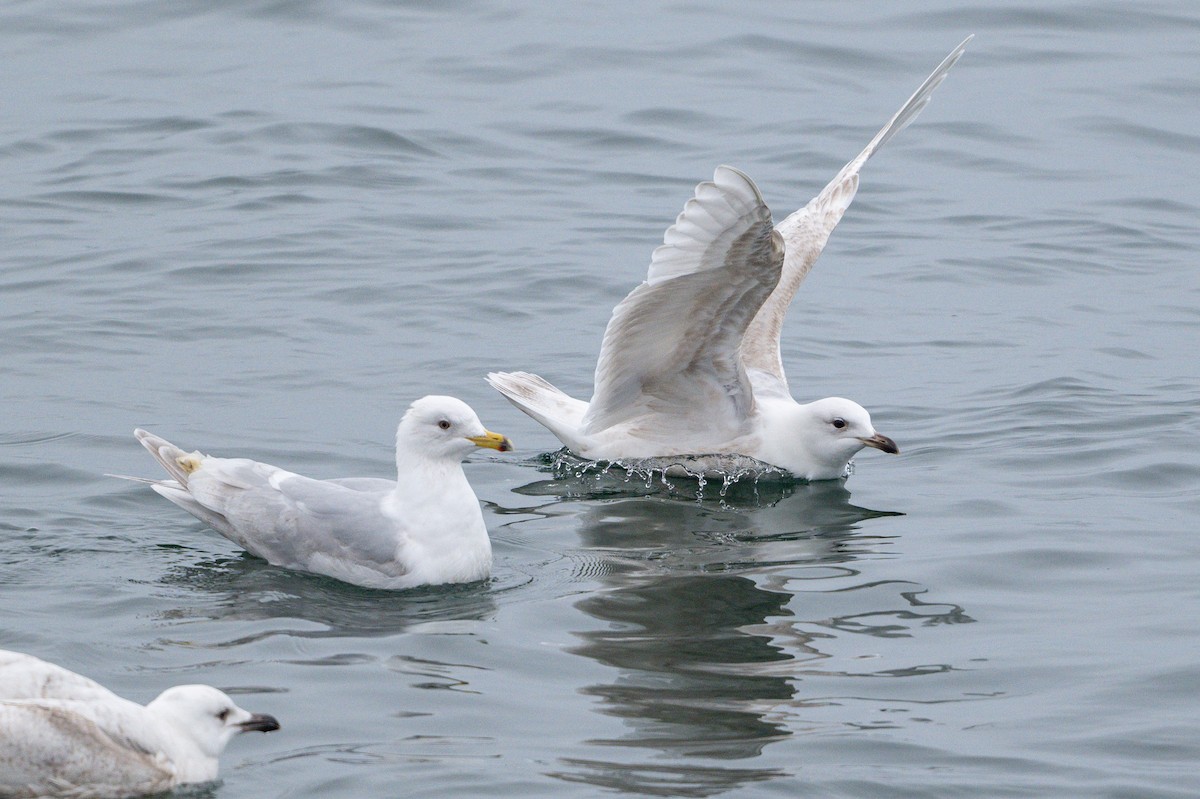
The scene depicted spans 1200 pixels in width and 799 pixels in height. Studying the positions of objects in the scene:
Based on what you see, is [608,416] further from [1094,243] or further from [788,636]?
[1094,243]

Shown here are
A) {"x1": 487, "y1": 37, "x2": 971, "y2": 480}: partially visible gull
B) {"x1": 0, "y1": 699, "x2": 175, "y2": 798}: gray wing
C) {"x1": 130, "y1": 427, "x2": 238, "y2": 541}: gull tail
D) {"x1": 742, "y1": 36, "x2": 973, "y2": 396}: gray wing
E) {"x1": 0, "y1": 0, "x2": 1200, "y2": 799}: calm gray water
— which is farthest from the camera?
{"x1": 742, "y1": 36, "x2": 973, "y2": 396}: gray wing

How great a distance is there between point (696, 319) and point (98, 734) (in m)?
4.73

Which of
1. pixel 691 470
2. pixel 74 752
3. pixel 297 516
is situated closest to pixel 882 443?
pixel 691 470

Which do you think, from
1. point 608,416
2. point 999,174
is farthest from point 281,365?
point 999,174

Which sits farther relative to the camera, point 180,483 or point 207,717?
point 180,483

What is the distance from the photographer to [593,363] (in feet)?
40.1

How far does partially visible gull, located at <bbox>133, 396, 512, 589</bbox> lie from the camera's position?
26.1 ft

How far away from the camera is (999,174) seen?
17.4m

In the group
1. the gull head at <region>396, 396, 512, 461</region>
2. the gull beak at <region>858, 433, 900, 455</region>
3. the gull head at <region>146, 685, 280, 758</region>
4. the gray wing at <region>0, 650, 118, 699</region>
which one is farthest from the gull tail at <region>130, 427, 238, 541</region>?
the gull beak at <region>858, 433, 900, 455</region>

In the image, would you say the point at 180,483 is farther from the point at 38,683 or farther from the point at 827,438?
the point at 827,438

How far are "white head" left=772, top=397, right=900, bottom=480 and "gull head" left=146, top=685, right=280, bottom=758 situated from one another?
4.84 metres

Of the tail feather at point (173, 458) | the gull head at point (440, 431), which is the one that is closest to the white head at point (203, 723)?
the gull head at point (440, 431)

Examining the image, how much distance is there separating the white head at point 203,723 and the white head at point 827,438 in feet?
15.9

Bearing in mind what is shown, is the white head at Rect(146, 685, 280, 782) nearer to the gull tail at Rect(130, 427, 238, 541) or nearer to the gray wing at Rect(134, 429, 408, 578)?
the gray wing at Rect(134, 429, 408, 578)
